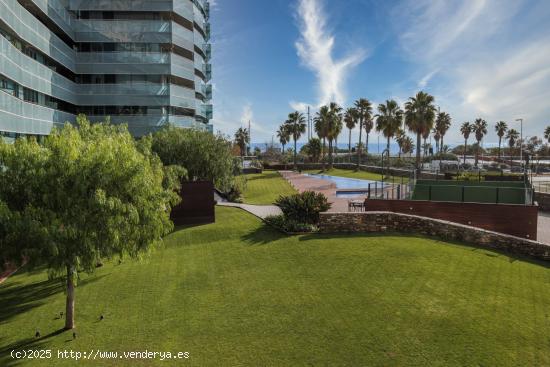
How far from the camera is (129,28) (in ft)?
145

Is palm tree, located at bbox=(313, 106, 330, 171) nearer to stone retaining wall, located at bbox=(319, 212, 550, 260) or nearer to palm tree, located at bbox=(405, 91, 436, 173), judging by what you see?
palm tree, located at bbox=(405, 91, 436, 173)

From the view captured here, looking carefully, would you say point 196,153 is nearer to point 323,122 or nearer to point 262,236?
point 262,236

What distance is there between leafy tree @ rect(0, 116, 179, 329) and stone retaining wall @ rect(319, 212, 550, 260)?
38.5ft

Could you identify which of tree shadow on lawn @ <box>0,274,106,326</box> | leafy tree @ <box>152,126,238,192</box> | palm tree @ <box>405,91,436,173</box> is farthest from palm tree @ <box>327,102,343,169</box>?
tree shadow on lawn @ <box>0,274,106,326</box>

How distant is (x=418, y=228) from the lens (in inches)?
730

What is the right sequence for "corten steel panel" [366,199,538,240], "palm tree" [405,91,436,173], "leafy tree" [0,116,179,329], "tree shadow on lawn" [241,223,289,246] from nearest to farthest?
"leafy tree" [0,116,179,329], "tree shadow on lawn" [241,223,289,246], "corten steel panel" [366,199,538,240], "palm tree" [405,91,436,173]

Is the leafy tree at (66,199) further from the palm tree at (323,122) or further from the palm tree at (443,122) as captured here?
the palm tree at (443,122)

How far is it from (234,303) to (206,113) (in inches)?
2018

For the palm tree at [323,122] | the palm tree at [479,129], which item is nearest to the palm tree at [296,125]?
the palm tree at [323,122]

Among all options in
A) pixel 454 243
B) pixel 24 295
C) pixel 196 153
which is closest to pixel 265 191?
pixel 196 153

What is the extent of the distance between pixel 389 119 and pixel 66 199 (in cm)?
6000

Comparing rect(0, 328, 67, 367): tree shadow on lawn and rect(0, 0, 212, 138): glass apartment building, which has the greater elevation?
rect(0, 0, 212, 138): glass apartment building

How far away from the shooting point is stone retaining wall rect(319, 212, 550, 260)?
16266 millimetres

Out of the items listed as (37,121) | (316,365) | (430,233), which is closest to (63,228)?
(316,365)
